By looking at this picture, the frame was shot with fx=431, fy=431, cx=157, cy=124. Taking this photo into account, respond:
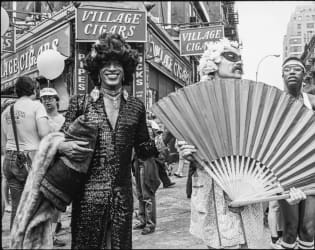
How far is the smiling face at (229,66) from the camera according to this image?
2.73m

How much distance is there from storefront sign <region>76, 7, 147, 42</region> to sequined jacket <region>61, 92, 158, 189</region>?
7.87m

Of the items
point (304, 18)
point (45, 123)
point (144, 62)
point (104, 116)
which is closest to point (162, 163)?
point (45, 123)

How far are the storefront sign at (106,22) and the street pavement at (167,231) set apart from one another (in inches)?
193

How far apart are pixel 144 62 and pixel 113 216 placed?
9397 mm

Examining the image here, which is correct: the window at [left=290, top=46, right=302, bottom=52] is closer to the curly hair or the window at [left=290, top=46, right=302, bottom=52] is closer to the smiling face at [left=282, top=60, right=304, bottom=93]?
the smiling face at [left=282, top=60, right=304, bottom=93]

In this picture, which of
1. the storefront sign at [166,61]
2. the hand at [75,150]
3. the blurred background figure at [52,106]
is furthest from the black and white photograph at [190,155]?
the storefront sign at [166,61]

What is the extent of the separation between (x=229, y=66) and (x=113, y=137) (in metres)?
0.88

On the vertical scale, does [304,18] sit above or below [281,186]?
above

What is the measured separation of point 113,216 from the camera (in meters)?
2.41

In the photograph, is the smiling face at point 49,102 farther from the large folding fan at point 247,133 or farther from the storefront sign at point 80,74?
the storefront sign at point 80,74

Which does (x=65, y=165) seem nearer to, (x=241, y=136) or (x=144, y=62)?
(x=241, y=136)

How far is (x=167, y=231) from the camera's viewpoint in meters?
4.92

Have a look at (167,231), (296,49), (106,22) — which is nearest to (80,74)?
(106,22)

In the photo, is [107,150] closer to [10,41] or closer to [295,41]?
[295,41]
